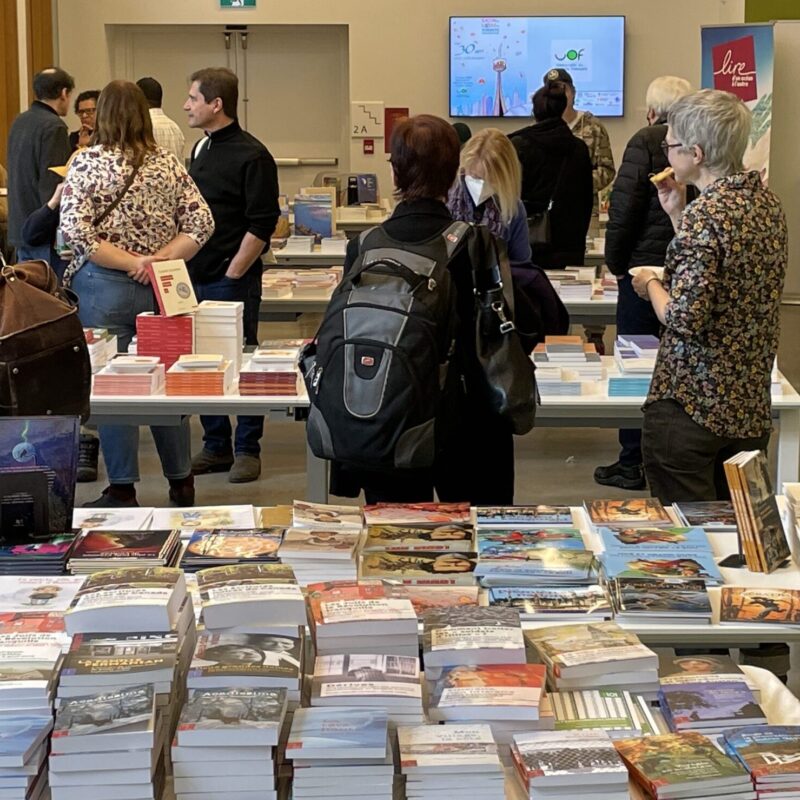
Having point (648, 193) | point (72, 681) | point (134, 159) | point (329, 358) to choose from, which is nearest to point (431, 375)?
point (329, 358)

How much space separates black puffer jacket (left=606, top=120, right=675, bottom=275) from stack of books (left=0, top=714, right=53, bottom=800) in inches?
148

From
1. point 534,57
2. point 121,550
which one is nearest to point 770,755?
point 121,550

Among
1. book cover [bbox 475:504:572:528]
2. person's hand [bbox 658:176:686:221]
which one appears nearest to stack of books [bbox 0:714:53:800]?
book cover [bbox 475:504:572:528]

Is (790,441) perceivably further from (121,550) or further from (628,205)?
(121,550)

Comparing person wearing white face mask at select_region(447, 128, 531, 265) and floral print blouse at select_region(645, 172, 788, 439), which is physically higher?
person wearing white face mask at select_region(447, 128, 531, 265)

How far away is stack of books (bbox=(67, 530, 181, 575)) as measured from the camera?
2.47m

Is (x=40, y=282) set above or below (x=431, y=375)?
above

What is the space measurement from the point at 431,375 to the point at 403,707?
51.0 inches

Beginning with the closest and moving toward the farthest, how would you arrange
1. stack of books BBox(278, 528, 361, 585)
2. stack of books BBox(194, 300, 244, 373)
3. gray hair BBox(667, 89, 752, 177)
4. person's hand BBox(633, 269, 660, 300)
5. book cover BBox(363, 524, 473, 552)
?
stack of books BBox(278, 528, 361, 585) < book cover BBox(363, 524, 473, 552) < gray hair BBox(667, 89, 752, 177) < person's hand BBox(633, 269, 660, 300) < stack of books BBox(194, 300, 244, 373)

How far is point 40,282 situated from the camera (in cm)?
301

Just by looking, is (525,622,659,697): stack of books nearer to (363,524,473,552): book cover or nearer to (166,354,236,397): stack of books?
(363,524,473,552): book cover

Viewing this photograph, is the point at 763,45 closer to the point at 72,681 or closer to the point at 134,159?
the point at 134,159

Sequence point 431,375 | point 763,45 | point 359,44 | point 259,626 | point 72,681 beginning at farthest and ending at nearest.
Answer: point 359,44, point 763,45, point 431,375, point 259,626, point 72,681

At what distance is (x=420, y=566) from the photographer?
251 cm
